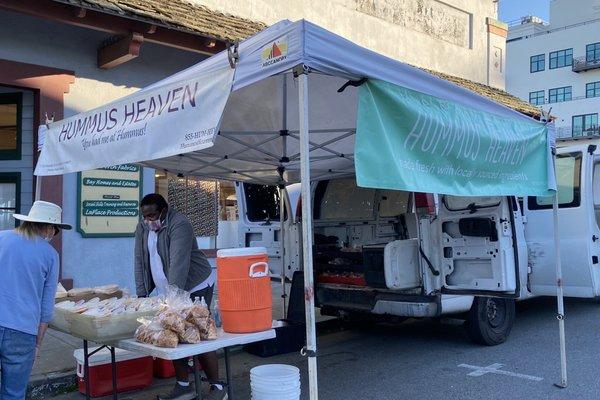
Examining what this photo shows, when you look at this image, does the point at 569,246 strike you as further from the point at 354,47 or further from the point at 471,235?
the point at 354,47

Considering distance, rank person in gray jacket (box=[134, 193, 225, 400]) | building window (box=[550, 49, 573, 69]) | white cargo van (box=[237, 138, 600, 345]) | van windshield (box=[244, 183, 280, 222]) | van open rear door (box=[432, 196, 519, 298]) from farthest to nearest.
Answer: building window (box=[550, 49, 573, 69]) < van windshield (box=[244, 183, 280, 222]) < white cargo van (box=[237, 138, 600, 345]) < van open rear door (box=[432, 196, 519, 298]) < person in gray jacket (box=[134, 193, 225, 400])

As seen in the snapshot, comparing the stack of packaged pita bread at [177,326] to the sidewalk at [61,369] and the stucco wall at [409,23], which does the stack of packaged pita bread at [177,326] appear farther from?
the stucco wall at [409,23]

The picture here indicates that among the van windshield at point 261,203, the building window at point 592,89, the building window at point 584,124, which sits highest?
the building window at point 592,89

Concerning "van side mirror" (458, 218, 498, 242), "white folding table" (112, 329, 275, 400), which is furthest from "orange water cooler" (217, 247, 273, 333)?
"van side mirror" (458, 218, 498, 242)

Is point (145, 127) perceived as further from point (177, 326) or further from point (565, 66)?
point (565, 66)

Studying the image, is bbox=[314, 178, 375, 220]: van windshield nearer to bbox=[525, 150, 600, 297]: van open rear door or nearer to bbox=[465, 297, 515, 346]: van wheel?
bbox=[465, 297, 515, 346]: van wheel

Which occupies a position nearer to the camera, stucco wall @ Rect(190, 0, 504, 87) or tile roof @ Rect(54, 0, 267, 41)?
tile roof @ Rect(54, 0, 267, 41)

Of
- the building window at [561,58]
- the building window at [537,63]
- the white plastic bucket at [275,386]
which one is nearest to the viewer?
the white plastic bucket at [275,386]

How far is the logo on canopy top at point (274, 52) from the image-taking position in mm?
3340

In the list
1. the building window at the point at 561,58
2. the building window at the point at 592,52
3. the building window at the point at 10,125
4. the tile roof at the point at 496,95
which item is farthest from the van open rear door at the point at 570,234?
the building window at the point at 561,58

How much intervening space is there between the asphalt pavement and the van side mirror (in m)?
1.41

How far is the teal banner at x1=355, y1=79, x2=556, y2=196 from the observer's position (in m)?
3.49

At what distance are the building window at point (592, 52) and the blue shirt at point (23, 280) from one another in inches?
2127

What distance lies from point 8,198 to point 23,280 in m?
5.03
